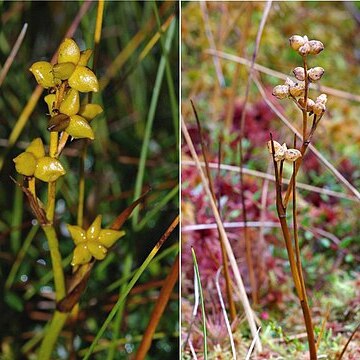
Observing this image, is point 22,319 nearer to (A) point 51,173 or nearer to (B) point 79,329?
(B) point 79,329

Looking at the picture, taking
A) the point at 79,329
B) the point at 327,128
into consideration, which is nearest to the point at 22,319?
the point at 79,329

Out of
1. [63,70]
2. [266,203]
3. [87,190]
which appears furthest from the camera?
[87,190]

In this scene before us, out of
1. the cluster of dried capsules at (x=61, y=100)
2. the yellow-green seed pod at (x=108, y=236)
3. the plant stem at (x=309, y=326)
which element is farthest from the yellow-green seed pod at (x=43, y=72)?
the plant stem at (x=309, y=326)

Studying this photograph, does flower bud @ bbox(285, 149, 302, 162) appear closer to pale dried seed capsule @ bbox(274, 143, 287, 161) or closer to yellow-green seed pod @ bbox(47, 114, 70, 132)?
pale dried seed capsule @ bbox(274, 143, 287, 161)

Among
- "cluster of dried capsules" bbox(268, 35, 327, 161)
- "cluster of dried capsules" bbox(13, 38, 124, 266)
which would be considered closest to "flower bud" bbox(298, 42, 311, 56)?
"cluster of dried capsules" bbox(268, 35, 327, 161)

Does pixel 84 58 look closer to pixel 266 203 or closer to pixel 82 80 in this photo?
pixel 82 80

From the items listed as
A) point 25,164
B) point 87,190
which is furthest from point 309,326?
point 87,190
